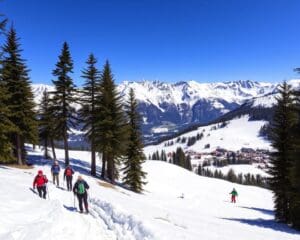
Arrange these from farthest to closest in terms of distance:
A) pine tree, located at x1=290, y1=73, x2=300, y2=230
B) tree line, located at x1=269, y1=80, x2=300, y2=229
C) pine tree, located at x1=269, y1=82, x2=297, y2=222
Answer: pine tree, located at x1=269, y1=82, x2=297, y2=222, tree line, located at x1=269, y1=80, x2=300, y2=229, pine tree, located at x1=290, y1=73, x2=300, y2=230

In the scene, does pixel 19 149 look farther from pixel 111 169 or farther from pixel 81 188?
pixel 81 188

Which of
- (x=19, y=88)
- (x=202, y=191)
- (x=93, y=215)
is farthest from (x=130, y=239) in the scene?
(x=202, y=191)

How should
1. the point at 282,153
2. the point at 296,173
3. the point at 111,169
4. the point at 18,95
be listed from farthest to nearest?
the point at 111,169
the point at 18,95
the point at 282,153
the point at 296,173

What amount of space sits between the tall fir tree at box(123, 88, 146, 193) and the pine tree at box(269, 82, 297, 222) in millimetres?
18092

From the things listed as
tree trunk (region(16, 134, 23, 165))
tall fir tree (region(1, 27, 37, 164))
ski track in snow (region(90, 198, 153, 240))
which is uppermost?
tall fir tree (region(1, 27, 37, 164))

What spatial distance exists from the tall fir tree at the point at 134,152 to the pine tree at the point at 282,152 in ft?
59.4

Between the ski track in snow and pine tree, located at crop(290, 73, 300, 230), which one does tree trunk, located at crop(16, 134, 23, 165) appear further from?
pine tree, located at crop(290, 73, 300, 230)

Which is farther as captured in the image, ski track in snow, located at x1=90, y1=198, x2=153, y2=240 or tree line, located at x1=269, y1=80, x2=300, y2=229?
tree line, located at x1=269, y1=80, x2=300, y2=229

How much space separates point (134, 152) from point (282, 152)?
1975cm

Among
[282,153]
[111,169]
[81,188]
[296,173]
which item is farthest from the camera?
[111,169]

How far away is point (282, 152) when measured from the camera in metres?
30.8

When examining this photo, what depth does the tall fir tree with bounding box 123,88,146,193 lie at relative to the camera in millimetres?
43312

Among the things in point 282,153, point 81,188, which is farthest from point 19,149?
point 282,153

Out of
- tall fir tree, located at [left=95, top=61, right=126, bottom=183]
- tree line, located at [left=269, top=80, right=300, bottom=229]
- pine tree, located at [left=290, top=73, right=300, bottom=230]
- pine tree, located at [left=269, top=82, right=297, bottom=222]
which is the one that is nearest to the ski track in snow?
pine tree, located at [left=290, top=73, right=300, bottom=230]
